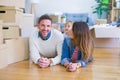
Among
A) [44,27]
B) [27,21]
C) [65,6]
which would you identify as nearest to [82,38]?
[44,27]

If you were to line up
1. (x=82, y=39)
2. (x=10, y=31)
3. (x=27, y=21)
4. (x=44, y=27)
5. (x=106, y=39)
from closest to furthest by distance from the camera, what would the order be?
(x=82, y=39), (x=44, y=27), (x=10, y=31), (x=27, y=21), (x=106, y=39)

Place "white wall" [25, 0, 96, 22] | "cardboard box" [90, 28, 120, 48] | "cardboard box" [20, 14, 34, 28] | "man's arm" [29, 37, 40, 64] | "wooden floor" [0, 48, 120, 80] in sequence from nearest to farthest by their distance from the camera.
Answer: "wooden floor" [0, 48, 120, 80] < "man's arm" [29, 37, 40, 64] < "cardboard box" [20, 14, 34, 28] < "cardboard box" [90, 28, 120, 48] < "white wall" [25, 0, 96, 22]

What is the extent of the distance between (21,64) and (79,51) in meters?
0.64

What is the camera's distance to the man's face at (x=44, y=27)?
7.30 feet

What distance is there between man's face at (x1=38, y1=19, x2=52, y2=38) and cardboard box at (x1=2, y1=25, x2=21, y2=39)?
1.00 feet

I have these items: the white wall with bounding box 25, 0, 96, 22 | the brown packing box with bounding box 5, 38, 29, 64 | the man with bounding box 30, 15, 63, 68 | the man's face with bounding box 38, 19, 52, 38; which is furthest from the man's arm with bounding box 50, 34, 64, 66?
the white wall with bounding box 25, 0, 96, 22

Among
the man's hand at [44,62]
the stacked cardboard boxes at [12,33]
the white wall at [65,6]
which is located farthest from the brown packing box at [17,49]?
the white wall at [65,6]

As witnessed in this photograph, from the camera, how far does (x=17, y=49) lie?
2.37 metres

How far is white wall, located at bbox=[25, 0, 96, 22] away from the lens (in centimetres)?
599

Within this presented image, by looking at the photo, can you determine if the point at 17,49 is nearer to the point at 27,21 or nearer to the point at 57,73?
the point at 27,21

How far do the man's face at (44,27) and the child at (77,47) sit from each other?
22 centimetres

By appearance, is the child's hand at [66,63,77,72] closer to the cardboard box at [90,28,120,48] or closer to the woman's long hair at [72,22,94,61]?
the woman's long hair at [72,22,94,61]

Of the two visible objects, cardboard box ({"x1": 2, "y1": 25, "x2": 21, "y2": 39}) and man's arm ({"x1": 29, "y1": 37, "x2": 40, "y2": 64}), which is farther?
cardboard box ({"x1": 2, "y1": 25, "x2": 21, "y2": 39})

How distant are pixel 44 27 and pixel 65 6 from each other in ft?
13.1
